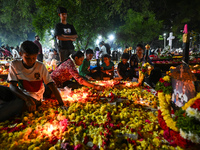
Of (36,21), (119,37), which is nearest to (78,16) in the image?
(36,21)

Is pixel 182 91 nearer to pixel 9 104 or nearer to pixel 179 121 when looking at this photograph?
pixel 179 121

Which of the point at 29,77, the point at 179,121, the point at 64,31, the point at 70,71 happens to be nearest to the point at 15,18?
the point at 64,31

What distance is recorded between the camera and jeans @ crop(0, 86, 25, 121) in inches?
93.4

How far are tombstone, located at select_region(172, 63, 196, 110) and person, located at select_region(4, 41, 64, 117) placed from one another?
2.30 metres

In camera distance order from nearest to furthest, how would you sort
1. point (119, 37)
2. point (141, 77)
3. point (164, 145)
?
point (164, 145) < point (141, 77) < point (119, 37)

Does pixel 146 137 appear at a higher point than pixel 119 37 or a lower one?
lower

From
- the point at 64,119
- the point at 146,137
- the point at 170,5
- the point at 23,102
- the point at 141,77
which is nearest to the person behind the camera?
the point at 146,137

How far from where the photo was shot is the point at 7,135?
203cm

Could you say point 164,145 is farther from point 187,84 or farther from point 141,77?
point 141,77

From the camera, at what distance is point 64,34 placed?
5289 mm

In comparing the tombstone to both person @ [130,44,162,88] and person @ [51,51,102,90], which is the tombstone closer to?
person @ [51,51,102,90]

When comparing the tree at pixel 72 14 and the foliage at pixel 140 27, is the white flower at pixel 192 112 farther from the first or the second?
the foliage at pixel 140 27

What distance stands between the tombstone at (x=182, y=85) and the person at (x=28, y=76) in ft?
7.55

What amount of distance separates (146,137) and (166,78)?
1.09 m
